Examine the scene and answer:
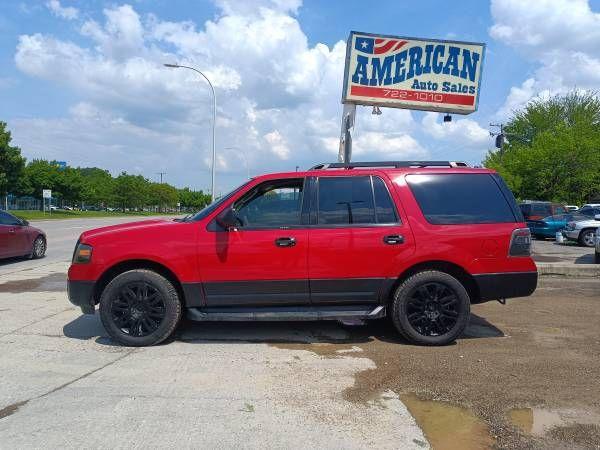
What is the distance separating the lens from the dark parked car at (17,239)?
41.0ft

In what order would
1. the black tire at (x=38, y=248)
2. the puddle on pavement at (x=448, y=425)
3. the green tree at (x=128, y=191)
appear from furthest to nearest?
1. the green tree at (x=128, y=191)
2. the black tire at (x=38, y=248)
3. the puddle on pavement at (x=448, y=425)

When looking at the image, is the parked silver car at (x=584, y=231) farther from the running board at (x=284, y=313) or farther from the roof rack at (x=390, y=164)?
the running board at (x=284, y=313)

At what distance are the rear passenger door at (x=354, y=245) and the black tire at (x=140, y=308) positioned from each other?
5.06 ft

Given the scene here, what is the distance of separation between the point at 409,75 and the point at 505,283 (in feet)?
32.6

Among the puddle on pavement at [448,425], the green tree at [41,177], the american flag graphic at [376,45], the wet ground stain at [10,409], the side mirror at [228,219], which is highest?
the american flag graphic at [376,45]

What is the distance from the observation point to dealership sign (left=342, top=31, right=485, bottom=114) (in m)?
14.0

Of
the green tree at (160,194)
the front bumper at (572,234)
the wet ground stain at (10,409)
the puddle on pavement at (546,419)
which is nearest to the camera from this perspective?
the puddle on pavement at (546,419)

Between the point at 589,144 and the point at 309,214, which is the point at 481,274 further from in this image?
the point at 589,144

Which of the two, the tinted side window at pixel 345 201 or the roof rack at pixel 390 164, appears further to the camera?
the roof rack at pixel 390 164

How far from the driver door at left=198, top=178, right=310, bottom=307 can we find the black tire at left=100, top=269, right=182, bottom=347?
435mm

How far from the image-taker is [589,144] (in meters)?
33.7

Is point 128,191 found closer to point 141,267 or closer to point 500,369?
point 141,267

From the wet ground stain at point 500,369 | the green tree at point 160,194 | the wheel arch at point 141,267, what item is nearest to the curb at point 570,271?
the wet ground stain at point 500,369

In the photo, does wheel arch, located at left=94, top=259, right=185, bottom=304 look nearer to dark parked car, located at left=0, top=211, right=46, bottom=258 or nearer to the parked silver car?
dark parked car, located at left=0, top=211, right=46, bottom=258
